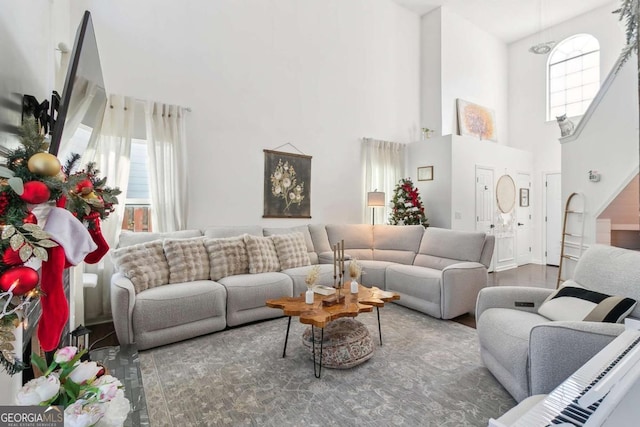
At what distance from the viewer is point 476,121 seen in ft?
20.5

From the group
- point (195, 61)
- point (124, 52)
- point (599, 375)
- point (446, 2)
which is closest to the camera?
point (599, 375)

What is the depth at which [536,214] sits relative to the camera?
6.56 m

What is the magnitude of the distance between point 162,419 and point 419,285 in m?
2.64

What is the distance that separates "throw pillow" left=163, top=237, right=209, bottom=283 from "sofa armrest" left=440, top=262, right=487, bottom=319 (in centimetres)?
246

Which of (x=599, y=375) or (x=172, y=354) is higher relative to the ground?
(x=599, y=375)

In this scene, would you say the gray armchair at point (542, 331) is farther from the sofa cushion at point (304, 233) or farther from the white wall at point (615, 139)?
the sofa cushion at point (304, 233)

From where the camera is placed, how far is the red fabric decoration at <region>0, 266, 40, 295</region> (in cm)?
72

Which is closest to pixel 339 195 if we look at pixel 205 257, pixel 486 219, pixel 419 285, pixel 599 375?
pixel 419 285

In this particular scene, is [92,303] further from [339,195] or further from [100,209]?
[339,195]

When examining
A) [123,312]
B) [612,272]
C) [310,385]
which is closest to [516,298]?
[612,272]

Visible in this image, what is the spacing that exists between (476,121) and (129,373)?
6.77 m

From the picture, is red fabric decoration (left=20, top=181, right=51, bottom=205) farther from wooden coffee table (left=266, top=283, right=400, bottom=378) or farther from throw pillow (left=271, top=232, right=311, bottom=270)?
throw pillow (left=271, top=232, right=311, bottom=270)

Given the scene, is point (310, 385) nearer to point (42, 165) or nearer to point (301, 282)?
point (301, 282)

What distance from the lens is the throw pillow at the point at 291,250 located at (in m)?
3.62
